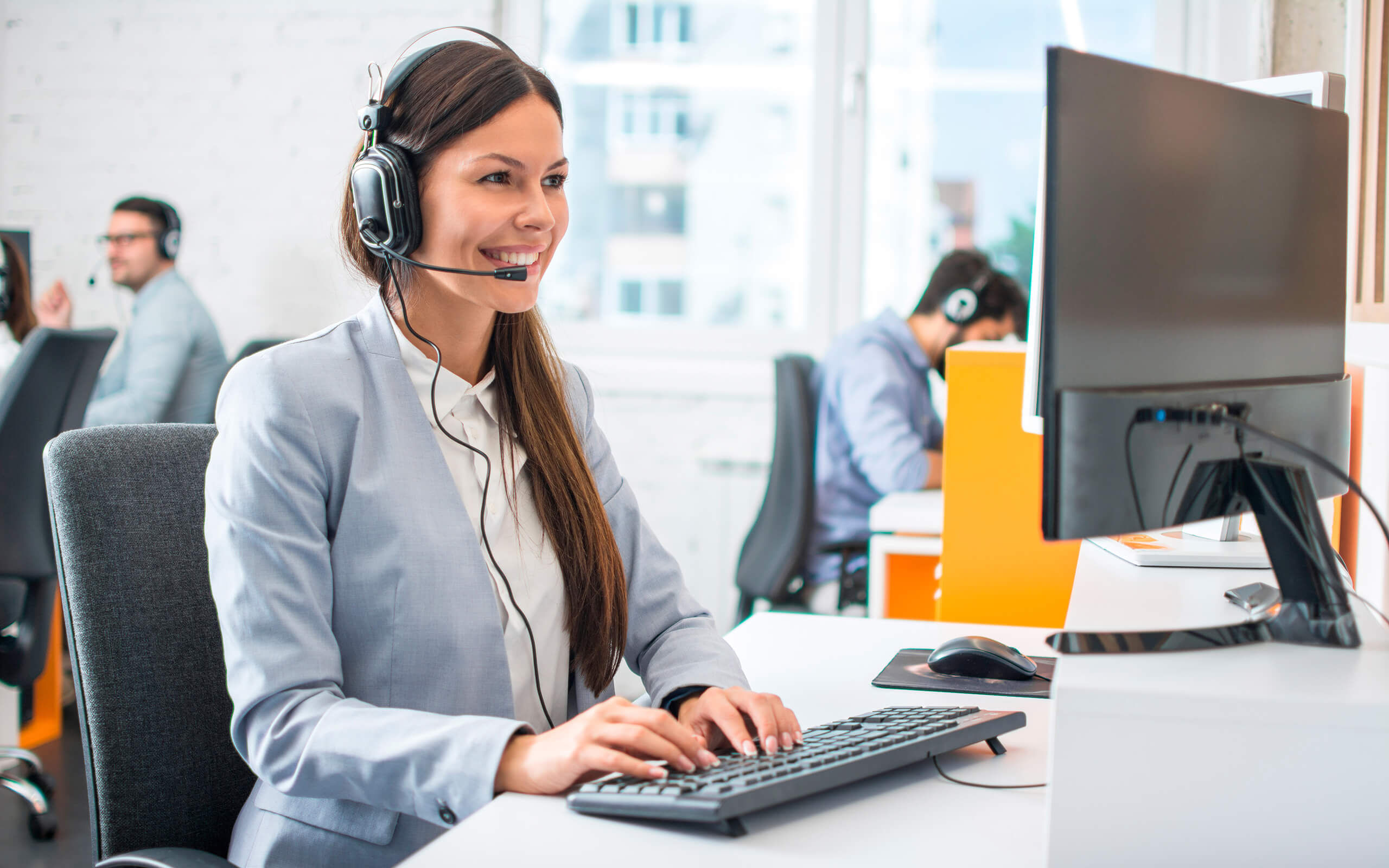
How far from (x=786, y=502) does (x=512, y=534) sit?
64.8 inches

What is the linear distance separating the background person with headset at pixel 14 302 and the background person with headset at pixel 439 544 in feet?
7.81

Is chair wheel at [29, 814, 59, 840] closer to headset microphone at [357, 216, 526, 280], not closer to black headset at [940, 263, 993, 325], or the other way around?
headset microphone at [357, 216, 526, 280]

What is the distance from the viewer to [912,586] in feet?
7.78

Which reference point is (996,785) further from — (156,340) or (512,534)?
(156,340)

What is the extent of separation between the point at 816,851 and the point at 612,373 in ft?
10.1

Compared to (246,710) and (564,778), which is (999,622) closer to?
(564,778)

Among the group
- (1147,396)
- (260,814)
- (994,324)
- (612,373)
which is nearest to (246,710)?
(260,814)

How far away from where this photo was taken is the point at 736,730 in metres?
0.87

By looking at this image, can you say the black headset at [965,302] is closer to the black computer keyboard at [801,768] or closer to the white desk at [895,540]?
the white desk at [895,540]

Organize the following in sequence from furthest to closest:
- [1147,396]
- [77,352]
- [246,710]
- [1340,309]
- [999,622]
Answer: [77,352]
[999,622]
[1340,309]
[246,710]
[1147,396]

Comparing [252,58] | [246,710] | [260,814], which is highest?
[252,58]

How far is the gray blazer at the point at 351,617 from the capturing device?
0.80 metres

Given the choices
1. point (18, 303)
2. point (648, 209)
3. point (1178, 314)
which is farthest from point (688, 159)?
point (1178, 314)

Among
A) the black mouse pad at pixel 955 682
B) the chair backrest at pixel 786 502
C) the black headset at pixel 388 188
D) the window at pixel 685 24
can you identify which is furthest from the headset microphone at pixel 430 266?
the window at pixel 685 24
